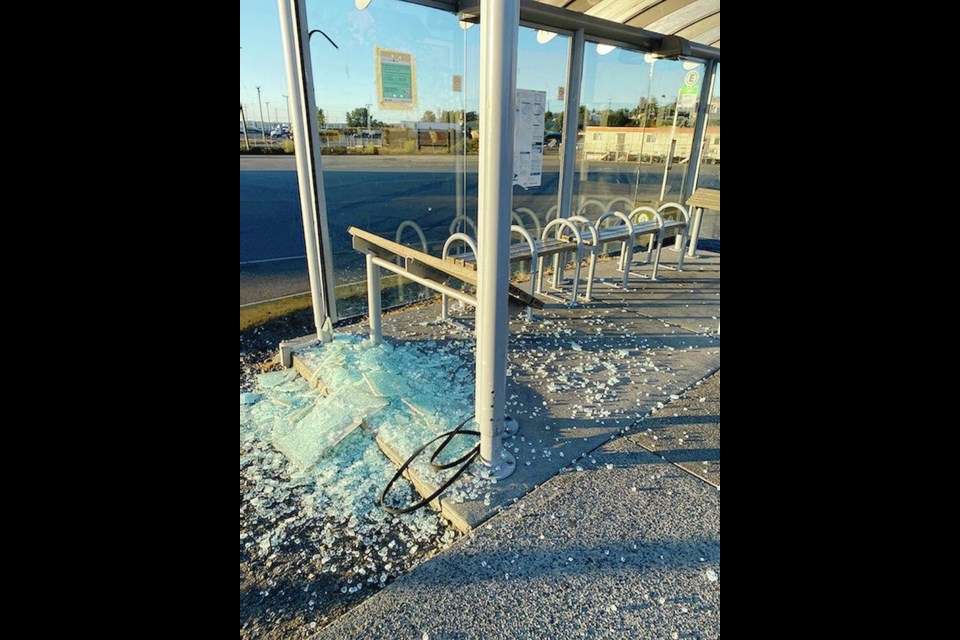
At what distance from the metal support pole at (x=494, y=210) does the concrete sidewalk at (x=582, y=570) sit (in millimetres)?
459

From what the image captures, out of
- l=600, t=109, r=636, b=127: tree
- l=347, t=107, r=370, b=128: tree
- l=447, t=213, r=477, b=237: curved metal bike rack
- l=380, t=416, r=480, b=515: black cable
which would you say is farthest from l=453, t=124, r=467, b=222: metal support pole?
l=380, t=416, r=480, b=515: black cable

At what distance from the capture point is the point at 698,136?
26.6ft

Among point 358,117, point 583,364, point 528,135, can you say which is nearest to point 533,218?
point 528,135

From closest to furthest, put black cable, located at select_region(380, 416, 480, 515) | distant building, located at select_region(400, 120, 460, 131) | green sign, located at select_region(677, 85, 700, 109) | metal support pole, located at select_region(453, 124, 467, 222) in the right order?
1. black cable, located at select_region(380, 416, 480, 515)
2. distant building, located at select_region(400, 120, 460, 131)
3. metal support pole, located at select_region(453, 124, 467, 222)
4. green sign, located at select_region(677, 85, 700, 109)

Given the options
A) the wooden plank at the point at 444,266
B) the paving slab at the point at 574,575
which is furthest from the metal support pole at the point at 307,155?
the paving slab at the point at 574,575

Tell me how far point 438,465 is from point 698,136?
7602 millimetres

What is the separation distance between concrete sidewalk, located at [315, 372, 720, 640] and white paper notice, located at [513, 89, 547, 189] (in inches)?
157

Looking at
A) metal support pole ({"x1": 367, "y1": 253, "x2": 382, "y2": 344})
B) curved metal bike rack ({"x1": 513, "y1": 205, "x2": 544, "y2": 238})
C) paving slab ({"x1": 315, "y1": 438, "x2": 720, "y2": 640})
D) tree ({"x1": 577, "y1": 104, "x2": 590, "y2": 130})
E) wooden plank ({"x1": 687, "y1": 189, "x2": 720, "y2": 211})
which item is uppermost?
tree ({"x1": 577, "y1": 104, "x2": 590, "y2": 130})

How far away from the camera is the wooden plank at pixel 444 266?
3.29 meters

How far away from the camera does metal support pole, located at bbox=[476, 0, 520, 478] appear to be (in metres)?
2.05

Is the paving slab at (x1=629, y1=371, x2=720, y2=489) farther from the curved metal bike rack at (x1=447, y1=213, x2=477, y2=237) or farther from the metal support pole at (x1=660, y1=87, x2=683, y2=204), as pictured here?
the metal support pole at (x1=660, y1=87, x2=683, y2=204)

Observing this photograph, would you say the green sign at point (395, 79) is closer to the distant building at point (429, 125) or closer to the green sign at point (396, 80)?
the green sign at point (396, 80)
